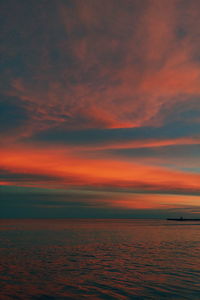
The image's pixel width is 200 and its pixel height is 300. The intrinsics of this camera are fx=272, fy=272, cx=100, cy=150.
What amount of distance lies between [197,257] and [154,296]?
61.8 feet

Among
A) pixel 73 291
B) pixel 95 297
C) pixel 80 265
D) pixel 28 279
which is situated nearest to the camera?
pixel 95 297

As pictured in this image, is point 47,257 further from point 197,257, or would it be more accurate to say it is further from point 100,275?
point 197,257

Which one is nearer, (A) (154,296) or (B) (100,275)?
(A) (154,296)

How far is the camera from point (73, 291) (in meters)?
19.6

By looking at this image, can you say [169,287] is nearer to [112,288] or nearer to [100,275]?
[112,288]

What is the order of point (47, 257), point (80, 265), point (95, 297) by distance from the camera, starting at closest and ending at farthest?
point (95, 297), point (80, 265), point (47, 257)

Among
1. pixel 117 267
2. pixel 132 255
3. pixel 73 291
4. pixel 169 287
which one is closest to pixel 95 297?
pixel 73 291

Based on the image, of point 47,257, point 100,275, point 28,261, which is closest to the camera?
point 100,275

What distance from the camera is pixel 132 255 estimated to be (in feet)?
119

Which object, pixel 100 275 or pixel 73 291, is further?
pixel 100 275

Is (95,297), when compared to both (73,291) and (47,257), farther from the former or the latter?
(47,257)

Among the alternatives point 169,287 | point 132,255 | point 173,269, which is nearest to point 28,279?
point 169,287

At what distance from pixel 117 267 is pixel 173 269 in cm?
569

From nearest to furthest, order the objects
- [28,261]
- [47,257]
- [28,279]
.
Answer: [28,279], [28,261], [47,257]
